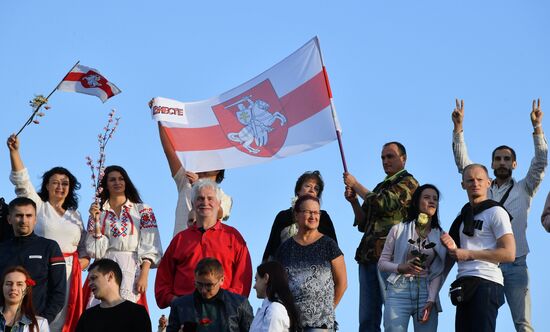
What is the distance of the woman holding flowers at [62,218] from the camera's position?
1070cm

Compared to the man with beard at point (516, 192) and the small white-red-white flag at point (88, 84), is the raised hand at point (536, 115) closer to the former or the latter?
the man with beard at point (516, 192)

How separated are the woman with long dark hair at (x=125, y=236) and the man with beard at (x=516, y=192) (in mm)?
3348

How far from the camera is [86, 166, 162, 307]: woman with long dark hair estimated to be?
10.7 meters

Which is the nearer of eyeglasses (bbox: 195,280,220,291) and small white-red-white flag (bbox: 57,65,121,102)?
eyeglasses (bbox: 195,280,220,291)

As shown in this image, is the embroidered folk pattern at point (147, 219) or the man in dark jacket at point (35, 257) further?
the embroidered folk pattern at point (147, 219)

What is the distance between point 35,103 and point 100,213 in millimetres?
1504

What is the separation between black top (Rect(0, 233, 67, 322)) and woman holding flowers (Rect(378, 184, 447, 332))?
3.05 metres

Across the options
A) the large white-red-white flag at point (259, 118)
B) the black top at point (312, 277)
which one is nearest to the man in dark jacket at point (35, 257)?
the large white-red-white flag at point (259, 118)

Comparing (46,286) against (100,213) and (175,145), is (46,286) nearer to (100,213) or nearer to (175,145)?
(100,213)

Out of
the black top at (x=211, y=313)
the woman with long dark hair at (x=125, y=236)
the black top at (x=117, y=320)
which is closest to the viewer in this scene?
the black top at (x=211, y=313)

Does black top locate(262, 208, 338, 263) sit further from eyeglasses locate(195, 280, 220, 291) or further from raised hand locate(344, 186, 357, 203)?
eyeglasses locate(195, 280, 220, 291)

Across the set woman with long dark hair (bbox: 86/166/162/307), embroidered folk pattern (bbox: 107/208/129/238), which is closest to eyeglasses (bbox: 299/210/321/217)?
woman with long dark hair (bbox: 86/166/162/307)

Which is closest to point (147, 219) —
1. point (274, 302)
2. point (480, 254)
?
point (274, 302)

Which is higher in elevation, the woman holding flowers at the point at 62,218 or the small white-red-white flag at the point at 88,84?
the small white-red-white flag at the point at 88,84
